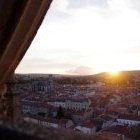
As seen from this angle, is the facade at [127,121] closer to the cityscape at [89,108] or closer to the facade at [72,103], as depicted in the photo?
the cityscape at [89,108]

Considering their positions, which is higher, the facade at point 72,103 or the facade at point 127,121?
the facade at point 72,103

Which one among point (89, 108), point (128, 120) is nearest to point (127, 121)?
point (128, 120)

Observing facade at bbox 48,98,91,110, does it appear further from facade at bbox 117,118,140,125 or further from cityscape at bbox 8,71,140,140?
facade at bbox 117,118,140,125

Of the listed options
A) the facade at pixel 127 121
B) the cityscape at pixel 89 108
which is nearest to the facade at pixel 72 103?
the cityscape at pixel 89 108

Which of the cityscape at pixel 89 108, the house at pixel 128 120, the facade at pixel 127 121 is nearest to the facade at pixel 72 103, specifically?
the cityscape at pixel 89 108

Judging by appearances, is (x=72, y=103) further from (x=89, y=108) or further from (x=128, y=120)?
(x=128, y=120)

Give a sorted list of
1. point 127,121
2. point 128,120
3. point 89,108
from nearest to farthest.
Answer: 1. point 127,121
2. point 128,120
3. point 89,108

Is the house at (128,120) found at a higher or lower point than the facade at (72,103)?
lower

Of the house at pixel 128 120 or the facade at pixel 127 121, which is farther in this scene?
the house at pixel 128 120

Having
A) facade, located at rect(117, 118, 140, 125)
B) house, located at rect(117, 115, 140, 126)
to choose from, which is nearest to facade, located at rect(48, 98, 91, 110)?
house, located at rect(117, 115, 140, 126)

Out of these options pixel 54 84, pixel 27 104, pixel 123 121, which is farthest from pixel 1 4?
pixel 54 84

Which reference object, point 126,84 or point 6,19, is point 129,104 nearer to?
point 126,84

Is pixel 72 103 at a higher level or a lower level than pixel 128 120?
higher

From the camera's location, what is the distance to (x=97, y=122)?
4266 centimetres
